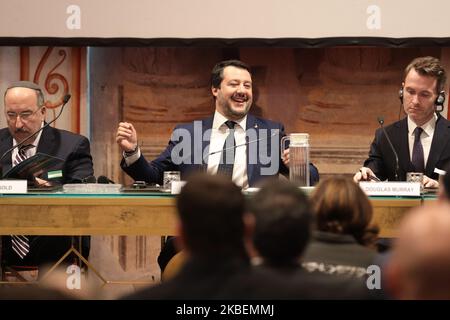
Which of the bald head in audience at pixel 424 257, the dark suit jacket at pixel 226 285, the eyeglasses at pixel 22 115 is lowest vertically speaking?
the dark suit jacket at pixel 226 285

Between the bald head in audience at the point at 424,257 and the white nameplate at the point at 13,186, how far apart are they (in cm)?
260

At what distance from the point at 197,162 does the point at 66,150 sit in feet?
2.39

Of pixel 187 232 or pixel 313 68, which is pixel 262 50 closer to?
pixel 313 68

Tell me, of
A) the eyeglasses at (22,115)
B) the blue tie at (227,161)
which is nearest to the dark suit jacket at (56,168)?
the eyeglasses at (22,115)

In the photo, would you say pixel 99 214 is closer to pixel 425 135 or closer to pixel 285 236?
pixel 425 135

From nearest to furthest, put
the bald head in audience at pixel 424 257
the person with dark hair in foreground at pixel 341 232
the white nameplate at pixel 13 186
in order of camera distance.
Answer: the bald head in audience at pixel 424 257 → the person with dark hair in foreground at pixel 341 232 → the white nameplate at pixel 13 186

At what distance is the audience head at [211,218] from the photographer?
1.94m

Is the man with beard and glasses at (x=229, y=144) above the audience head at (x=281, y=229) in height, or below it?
above

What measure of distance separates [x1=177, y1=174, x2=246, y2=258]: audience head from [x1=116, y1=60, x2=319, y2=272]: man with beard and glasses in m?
2.62

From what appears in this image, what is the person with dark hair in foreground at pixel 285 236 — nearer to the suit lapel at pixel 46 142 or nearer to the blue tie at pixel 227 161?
the blue tie at pixel 227 161

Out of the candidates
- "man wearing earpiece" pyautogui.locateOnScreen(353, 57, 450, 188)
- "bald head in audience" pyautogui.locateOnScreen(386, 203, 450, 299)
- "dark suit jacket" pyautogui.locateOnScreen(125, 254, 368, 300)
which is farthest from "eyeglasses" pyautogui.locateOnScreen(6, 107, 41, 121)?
"bald head in audience" pyautogui.locateOnScreen(386, 203, 450, 299)

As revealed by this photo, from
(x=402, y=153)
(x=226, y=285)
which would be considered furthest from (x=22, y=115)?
(x=226, y=285)

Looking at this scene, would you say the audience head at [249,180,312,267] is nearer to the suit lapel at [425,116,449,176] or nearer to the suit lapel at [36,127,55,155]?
the suit lapel at [425,116,449,176]
